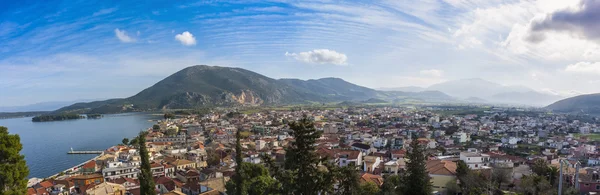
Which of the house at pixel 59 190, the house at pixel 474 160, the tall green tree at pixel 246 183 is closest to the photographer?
the tall green tree at pixel 246 183

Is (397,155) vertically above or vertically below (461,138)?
below

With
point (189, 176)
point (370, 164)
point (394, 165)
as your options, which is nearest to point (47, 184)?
point (189, 176)

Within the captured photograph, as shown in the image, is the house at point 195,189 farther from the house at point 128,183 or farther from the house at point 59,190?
the house at point 59,190

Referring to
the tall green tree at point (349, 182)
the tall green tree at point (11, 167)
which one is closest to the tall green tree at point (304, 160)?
the tall green tree at point (349, 182)

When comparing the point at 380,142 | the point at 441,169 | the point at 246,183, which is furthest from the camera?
the point at 380,142

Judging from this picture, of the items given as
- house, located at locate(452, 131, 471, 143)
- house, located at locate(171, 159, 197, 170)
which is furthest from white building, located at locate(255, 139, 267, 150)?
house, located at locate(452, 131, 471, 143)

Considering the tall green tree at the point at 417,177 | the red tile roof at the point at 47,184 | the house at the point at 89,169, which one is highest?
the tall green tree at the point at 417,177

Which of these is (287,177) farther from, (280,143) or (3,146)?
(280,143)

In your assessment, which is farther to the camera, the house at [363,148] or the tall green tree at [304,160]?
the house at [363,148]

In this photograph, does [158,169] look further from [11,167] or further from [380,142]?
[380,142]

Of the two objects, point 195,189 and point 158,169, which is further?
point 158,169
